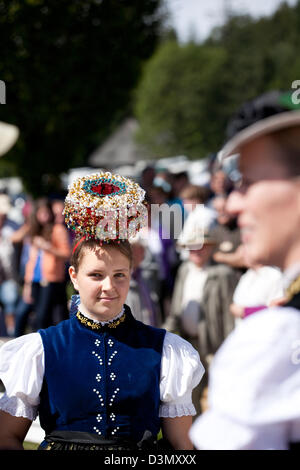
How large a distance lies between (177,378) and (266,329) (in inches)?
38.3

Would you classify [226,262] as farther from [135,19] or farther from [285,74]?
[285,74]

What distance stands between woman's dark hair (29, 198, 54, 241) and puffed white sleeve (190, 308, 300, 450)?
5.65 meters

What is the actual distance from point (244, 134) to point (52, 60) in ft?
33.0

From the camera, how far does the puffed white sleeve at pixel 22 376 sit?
81.3 inches

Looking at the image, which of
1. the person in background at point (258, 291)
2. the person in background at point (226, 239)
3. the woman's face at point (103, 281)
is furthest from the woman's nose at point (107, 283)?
the person in background at point (226, 239)

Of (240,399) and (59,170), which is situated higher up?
(59,170)

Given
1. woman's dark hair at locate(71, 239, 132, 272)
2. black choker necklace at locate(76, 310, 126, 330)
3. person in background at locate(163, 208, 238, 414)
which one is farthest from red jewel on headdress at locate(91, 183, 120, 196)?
person in background at locate(163, 208, 238, 414)

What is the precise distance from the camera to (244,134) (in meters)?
1.26

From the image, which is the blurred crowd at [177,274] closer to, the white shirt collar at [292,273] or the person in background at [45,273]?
the person in background at [45,273]

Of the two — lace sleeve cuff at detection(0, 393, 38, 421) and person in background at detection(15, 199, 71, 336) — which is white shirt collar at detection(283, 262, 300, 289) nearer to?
lace sleeve cuff at detection(0, 393, 38, 421)

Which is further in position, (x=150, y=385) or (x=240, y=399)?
(x=150, y=385)

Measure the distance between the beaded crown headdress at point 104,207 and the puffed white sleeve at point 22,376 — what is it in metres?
0.43

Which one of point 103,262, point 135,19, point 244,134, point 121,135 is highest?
point 121,135

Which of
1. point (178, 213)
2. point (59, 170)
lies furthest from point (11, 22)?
point (59, 170)
